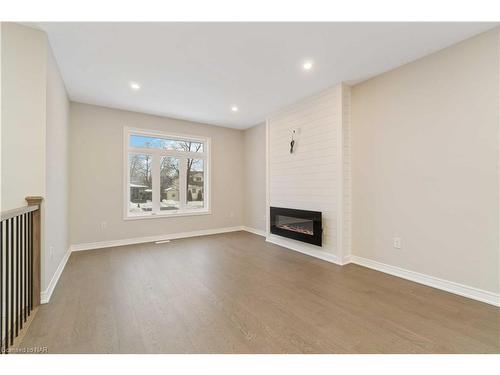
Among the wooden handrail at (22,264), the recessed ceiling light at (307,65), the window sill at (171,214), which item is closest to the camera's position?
the wooden handrail at (22,264)

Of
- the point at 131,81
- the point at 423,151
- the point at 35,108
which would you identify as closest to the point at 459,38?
the point at 423,151

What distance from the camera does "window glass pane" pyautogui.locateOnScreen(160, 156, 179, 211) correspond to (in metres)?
4.94

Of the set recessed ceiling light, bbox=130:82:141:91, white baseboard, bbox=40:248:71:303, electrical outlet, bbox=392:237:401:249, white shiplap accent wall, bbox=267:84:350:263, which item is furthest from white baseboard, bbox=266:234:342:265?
recessed ceiling light, bbox=130:82:141:91

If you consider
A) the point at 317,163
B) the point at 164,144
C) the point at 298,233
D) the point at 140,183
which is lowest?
the point at 298,233

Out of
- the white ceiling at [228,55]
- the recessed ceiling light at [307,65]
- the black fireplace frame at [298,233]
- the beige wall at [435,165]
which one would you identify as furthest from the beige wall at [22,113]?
the beige wall at [435,165]

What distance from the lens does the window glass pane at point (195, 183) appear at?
532cm

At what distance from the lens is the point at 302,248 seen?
3945mm

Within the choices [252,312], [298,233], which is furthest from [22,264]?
[298,233]

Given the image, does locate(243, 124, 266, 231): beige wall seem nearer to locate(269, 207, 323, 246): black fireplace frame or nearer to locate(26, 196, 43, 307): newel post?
locate(269, 207, 323, 246): black fireplace frame

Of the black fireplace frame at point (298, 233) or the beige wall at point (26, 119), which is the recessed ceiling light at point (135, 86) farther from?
the black fireplace frame at point (298, 233)

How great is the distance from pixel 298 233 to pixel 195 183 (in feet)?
8.91

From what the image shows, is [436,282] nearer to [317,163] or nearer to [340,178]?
[340,178]

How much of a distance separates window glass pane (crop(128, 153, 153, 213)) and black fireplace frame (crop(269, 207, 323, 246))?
8.35 ft

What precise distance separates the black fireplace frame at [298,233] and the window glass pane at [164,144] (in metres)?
2.33
